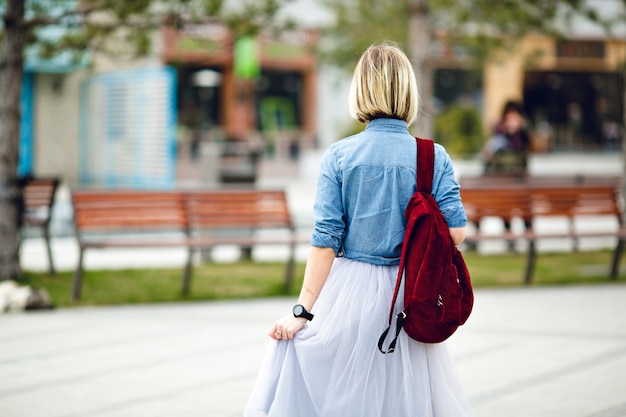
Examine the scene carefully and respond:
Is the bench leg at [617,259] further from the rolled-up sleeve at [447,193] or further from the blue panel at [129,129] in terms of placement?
the blue panel at [129,129]

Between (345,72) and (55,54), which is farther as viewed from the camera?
(345,72)

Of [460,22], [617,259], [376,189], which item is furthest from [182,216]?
[460,22]

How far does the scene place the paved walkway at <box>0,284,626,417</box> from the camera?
6030 millimetres

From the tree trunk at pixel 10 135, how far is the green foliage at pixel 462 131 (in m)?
20.4

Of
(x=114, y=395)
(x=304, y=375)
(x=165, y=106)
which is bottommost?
(x=114, y=395)

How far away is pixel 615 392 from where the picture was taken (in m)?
6.22

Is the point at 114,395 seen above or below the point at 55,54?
below

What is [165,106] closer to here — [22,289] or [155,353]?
[22,289]

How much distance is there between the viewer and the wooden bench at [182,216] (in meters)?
10.1

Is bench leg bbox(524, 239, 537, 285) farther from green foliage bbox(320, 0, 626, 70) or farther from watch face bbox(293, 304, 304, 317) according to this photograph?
watch face bbox(293, 304, 304, 317)

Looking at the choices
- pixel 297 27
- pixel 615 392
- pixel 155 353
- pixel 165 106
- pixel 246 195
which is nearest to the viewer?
pixel 615 392

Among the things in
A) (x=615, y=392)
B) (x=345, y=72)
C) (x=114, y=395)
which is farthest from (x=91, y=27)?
(x=345, y=72)

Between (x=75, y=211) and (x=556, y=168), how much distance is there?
2002cm

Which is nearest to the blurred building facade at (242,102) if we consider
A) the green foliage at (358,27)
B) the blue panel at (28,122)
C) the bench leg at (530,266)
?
the blue panel at (28,122)
